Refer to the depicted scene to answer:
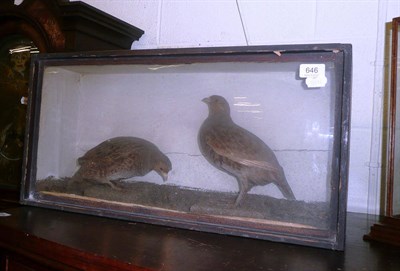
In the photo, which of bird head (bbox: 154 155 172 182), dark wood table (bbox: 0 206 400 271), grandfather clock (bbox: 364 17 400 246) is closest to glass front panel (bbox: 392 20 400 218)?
grandfather clock (bbox: 364 17 400 246)

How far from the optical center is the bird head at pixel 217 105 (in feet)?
2.60

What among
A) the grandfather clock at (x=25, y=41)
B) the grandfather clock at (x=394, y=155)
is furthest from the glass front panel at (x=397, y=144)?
the grandfather clock at (x=25, y=41)

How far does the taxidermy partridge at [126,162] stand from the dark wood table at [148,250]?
0.13 m

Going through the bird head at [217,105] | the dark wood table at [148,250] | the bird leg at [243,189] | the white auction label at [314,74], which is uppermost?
the white auction label at [314,74]

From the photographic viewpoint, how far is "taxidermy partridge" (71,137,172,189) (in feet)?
2.75

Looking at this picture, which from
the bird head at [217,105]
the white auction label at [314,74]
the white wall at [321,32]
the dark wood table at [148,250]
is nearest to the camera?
the dark wood table at [148,250]

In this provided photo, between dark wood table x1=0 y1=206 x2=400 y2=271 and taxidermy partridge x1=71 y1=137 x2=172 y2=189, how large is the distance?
13 cm

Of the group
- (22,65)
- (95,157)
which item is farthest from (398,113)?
(22,65)

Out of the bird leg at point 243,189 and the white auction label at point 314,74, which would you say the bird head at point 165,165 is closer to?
the bird leg at point 243,189

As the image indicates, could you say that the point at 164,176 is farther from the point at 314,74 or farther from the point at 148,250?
the point at 314,74

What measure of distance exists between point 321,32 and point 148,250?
0.76 meters

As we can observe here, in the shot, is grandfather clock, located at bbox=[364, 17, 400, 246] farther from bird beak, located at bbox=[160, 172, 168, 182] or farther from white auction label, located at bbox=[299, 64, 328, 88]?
bird beak, located at bbox=[160, 172, 168, 182]

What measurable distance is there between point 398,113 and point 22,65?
3.11 ft

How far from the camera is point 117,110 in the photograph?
908 millimetres
